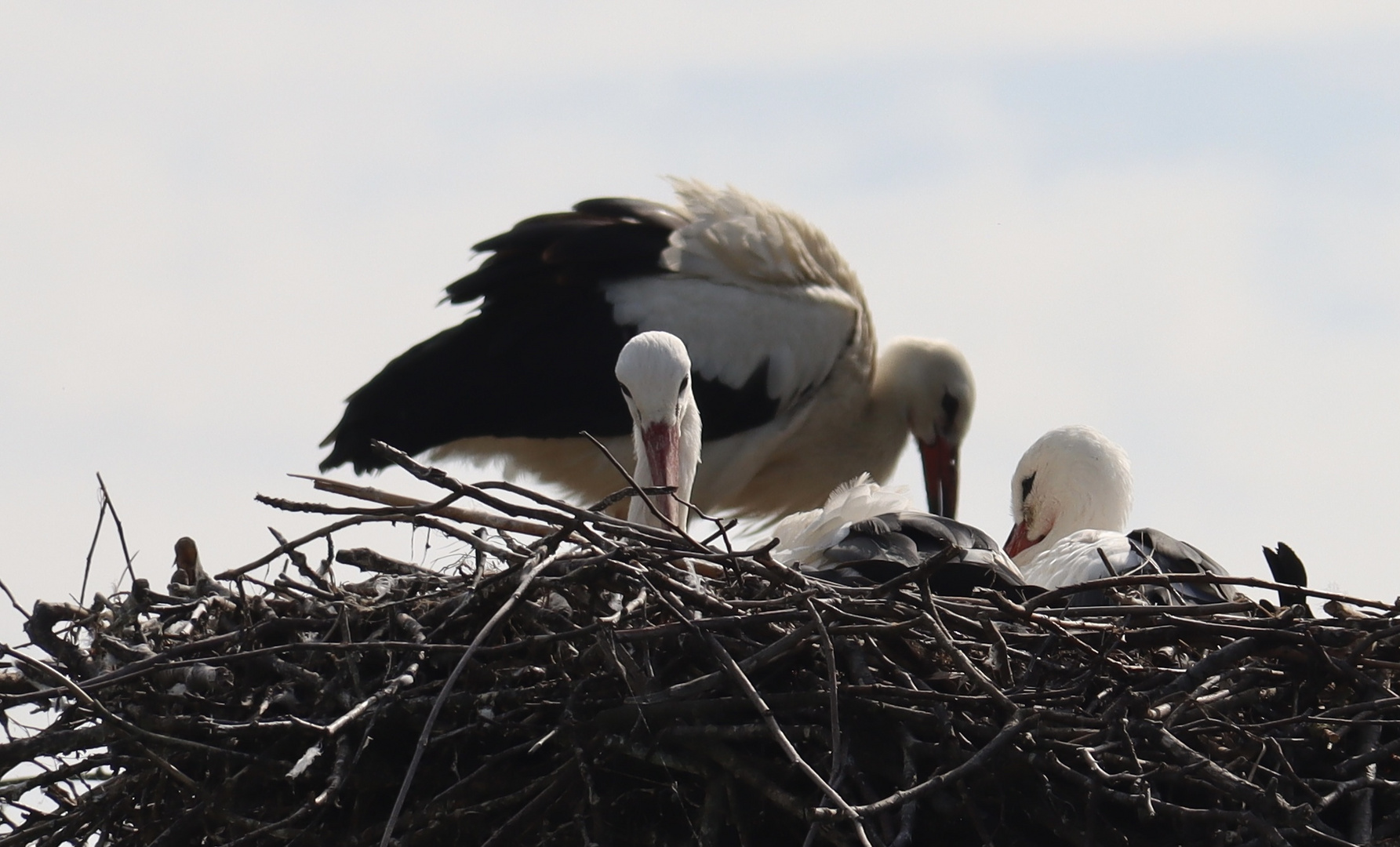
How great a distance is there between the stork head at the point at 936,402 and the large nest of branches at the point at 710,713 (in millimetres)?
3649

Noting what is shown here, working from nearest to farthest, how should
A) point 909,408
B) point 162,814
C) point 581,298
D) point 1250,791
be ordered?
point 1250,791 < point 162,814 < point 581,298 < point 909,408

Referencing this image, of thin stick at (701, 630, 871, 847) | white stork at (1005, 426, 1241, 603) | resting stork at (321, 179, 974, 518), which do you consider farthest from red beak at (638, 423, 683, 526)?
resting stork at (321, 179, 974, 518)

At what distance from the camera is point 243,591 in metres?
3.58

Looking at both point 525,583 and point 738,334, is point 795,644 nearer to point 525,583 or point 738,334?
point 525,583

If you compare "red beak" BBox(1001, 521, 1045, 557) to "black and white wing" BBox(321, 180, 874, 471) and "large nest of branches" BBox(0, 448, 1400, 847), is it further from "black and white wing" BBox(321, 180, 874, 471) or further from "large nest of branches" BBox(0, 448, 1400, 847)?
"large nest of branches" BBox(0, 448, 1400, 847)

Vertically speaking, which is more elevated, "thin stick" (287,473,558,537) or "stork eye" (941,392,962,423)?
"thin stick" (287,473,558,537)

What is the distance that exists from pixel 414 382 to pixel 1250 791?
4089 mm

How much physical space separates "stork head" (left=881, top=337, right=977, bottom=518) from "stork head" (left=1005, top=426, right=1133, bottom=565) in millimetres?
1222

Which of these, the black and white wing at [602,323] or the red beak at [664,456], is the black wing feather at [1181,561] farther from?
the black and white wing at [602,323]

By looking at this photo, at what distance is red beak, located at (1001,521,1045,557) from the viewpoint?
5.94 meters

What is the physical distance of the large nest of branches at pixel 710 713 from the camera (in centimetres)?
313

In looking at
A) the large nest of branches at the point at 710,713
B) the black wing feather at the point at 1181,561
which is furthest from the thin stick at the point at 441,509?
the black wing feather at the point at 1181,561

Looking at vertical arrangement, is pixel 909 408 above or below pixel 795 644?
below

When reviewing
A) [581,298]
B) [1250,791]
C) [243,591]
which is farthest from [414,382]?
[1250,791]
